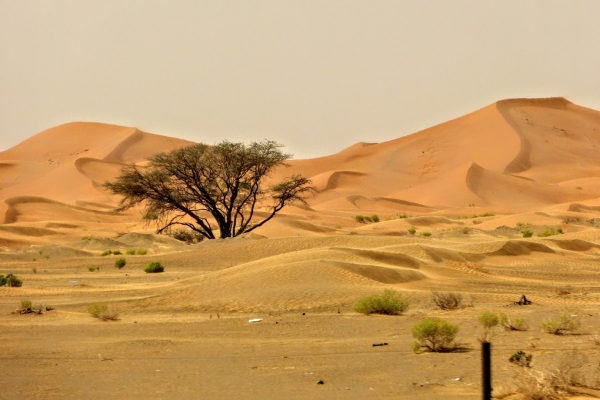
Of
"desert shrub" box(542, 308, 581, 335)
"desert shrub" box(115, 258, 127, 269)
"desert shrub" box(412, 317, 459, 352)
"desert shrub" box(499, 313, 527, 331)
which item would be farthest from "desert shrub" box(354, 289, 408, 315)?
"desert shrub" box(115, 258, 127, 269)

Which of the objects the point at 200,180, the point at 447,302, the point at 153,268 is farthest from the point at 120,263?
the point at 447,302

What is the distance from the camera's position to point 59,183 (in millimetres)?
122250

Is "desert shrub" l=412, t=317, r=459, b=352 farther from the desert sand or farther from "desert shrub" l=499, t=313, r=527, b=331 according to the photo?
"desert shrub" l=499, t=313, r=527, b=331

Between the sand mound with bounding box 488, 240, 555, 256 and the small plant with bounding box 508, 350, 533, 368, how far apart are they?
26006 millimetres

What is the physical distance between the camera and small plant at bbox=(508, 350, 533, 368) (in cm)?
1260

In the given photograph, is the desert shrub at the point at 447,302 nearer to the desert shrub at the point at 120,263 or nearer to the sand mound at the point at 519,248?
the sand mound at the point at 519,248

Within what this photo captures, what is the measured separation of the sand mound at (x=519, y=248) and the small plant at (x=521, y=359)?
85.3 feet

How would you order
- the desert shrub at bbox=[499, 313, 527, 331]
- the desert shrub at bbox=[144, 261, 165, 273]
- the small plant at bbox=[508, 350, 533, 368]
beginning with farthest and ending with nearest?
the desert shrub at bbox=[144, 261, 165, 273] < the desert shrub at bbox=[499, 313, 527, 331] < the small plant at bbox=[508, 350, 533, 368]

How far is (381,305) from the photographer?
1944 cm

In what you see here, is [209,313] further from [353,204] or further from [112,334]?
[353,204]

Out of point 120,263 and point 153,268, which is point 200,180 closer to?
point 120,263

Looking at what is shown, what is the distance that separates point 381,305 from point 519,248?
21.9 m

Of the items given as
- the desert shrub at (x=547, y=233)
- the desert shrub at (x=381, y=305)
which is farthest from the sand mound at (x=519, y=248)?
the desert shrub at (x=381, y=305)

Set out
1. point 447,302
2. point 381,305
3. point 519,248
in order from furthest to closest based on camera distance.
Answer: point 519,248
point 447,302
point 381,305
